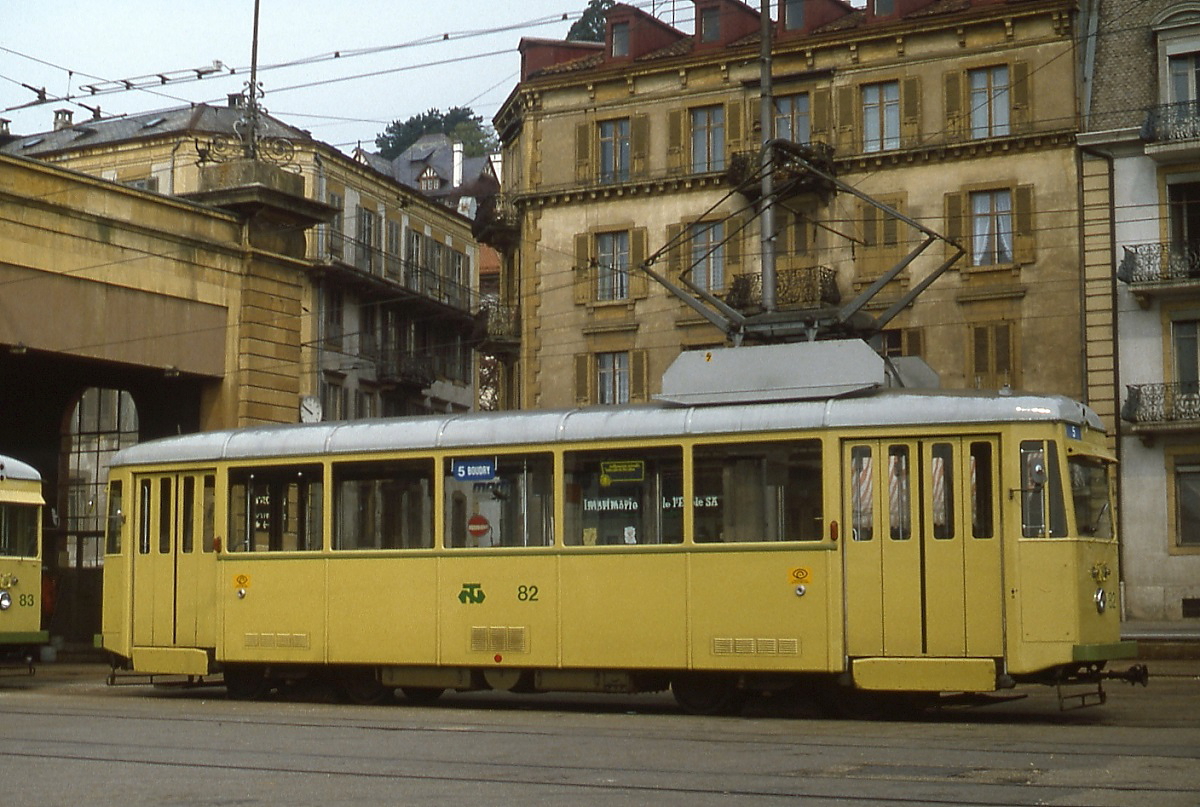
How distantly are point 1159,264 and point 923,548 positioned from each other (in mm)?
23795

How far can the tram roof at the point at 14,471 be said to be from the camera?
22062 millimetres

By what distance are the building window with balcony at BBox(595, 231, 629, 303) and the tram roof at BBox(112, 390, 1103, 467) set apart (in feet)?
79.8

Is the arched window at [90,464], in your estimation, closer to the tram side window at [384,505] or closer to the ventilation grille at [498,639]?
the tram side window at [384,505]

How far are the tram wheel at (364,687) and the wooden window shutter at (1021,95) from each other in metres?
24.9

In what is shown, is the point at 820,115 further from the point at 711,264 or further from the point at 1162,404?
the point at 1162,404

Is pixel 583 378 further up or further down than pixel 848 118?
further down

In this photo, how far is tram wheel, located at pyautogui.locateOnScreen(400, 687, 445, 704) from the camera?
18858 millimetres

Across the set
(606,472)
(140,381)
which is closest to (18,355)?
(140,381)

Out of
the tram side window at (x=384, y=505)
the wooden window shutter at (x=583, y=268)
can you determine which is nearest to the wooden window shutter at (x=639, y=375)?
the wooden window shutter at (x=583, y=268)

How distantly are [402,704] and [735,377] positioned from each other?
504cm

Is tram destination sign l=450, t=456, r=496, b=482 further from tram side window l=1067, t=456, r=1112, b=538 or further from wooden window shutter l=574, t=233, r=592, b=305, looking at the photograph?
wooden window shutter l=574, t=233, r=592, b=305

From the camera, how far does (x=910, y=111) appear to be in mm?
40094

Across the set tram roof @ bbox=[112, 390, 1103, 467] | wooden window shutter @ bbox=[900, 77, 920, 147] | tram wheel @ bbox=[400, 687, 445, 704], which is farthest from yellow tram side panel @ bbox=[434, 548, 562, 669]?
wooden window shutter @ bbox=[900, 77, 920, 147]

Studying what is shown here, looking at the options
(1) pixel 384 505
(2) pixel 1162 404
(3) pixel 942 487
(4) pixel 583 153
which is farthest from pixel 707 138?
(3) pixel 942 487
